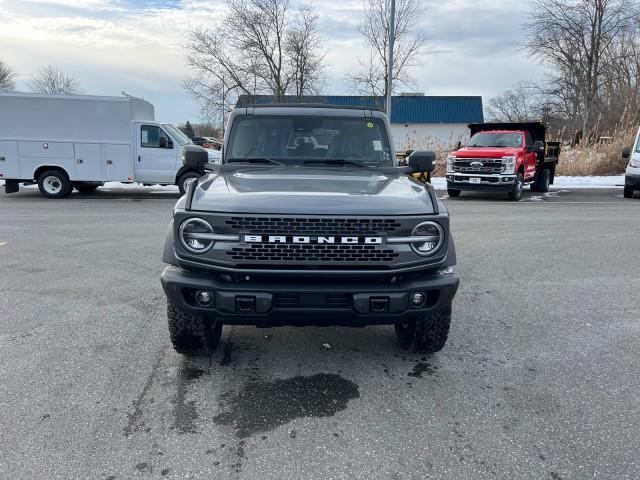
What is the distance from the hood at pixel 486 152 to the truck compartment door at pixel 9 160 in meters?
12.5

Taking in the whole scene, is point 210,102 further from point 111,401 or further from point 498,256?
point 111,401

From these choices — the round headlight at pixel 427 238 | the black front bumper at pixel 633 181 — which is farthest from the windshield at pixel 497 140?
the round headlight at pixel 427 238

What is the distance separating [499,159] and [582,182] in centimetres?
811

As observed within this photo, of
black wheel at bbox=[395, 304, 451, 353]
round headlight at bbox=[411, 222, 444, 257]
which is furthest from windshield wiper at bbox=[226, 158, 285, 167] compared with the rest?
black wheel at bbox=[395, 304, 451, 353]

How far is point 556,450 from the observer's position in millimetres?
2686

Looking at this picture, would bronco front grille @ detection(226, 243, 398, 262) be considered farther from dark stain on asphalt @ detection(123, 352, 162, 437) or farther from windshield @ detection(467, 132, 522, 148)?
windshield @ detection(467, 132, 522, 148)

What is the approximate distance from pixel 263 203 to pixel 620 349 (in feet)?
10.4

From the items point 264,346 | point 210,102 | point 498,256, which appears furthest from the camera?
point 210,102

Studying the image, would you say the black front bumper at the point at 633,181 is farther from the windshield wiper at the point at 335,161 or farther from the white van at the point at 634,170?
the windshield wiper at the point at 335,161

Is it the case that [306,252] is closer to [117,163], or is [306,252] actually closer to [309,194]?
[309,194]

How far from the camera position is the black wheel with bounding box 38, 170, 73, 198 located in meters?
13.9

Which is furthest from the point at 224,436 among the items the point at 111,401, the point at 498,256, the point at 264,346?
the point at 498,256

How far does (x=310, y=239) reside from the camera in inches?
120

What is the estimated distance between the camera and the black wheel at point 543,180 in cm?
1698
